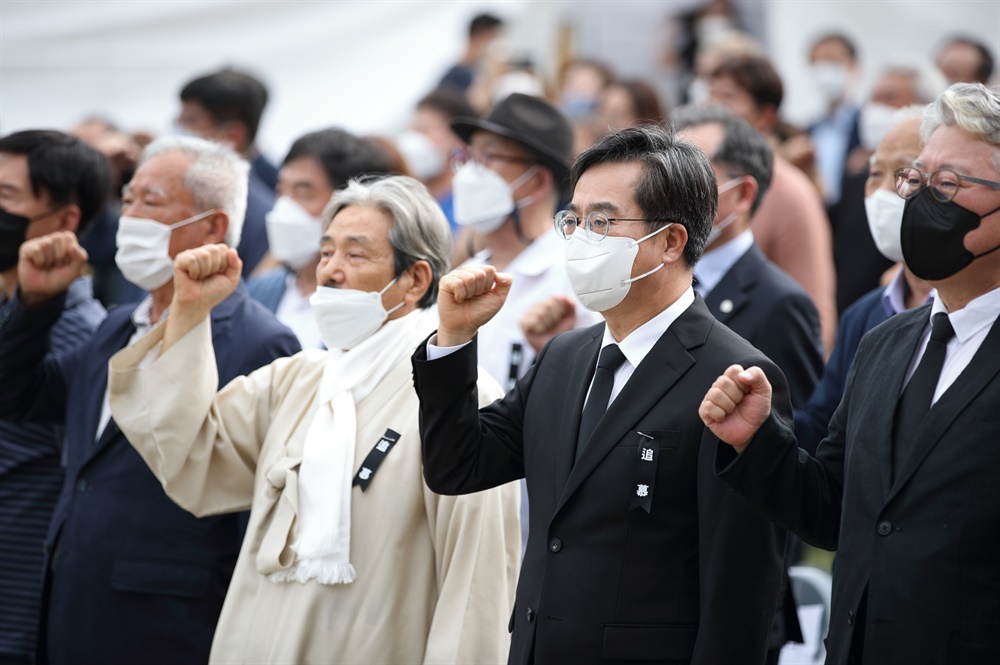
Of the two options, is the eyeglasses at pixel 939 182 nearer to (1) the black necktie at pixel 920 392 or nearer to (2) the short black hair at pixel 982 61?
(1) the black necktie at pixel 920 392

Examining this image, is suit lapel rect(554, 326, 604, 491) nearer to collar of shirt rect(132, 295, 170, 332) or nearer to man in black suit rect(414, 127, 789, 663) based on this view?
man in black suit rect(414, 127, 789, 663)

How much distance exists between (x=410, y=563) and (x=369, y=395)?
64cm

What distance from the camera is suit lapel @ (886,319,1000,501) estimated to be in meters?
3.13

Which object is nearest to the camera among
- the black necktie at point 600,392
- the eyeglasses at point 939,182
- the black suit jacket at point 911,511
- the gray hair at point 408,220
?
the black suit jacket at point 911,511

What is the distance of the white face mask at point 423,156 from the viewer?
9.57 meters

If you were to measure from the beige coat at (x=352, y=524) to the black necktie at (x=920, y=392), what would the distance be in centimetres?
152

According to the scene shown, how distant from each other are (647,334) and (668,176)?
474mm

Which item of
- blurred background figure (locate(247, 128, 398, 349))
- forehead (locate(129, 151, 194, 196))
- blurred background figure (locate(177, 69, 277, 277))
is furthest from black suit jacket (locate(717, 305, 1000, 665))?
blurred background figure (locate(177, 69, 277, 277))

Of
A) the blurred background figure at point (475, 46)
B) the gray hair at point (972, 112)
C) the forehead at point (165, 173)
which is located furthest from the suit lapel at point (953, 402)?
the blurred background figure at point (475, 46)

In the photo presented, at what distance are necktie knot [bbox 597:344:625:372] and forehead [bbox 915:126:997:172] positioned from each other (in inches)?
39.1

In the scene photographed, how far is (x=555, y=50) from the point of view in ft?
47.8

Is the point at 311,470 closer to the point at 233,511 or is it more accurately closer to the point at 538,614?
the point at 233,511

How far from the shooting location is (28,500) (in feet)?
18.5

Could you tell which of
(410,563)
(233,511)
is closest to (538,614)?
(410,563)
